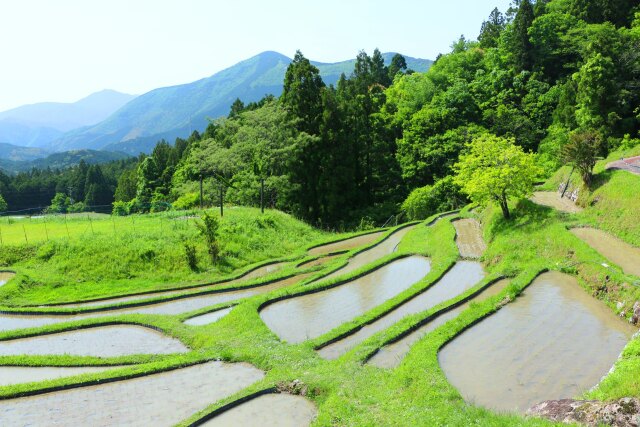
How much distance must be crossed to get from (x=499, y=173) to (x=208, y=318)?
17.0 meters

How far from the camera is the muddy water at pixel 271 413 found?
12.5 m

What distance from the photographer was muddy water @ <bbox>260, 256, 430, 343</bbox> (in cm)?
1922

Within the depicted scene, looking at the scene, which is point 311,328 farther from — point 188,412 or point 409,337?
point 188,412

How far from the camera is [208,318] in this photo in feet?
72.3

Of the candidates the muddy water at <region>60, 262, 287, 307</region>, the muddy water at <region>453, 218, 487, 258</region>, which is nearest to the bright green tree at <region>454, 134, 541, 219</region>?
the muddy water at <region>453, 218, 487, 258</region>

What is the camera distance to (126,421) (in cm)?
1293

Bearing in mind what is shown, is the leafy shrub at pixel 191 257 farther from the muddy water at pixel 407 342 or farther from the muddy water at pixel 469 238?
the muddy water at pixel 407 342

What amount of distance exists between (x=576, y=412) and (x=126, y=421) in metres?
10.8

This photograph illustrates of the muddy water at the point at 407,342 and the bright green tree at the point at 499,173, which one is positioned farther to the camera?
the bright green tree at the point at 499,173

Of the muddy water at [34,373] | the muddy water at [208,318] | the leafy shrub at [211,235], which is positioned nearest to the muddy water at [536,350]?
the muddy water at [208,318]

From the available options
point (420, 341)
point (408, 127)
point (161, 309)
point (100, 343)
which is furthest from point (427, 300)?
point (408, 127)

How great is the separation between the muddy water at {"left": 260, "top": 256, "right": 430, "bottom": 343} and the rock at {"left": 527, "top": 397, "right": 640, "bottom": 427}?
9.24 meters

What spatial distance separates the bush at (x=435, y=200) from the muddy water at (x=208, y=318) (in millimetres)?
28585

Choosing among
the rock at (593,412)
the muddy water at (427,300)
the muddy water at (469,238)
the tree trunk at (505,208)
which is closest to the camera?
the rock at (593,412)
